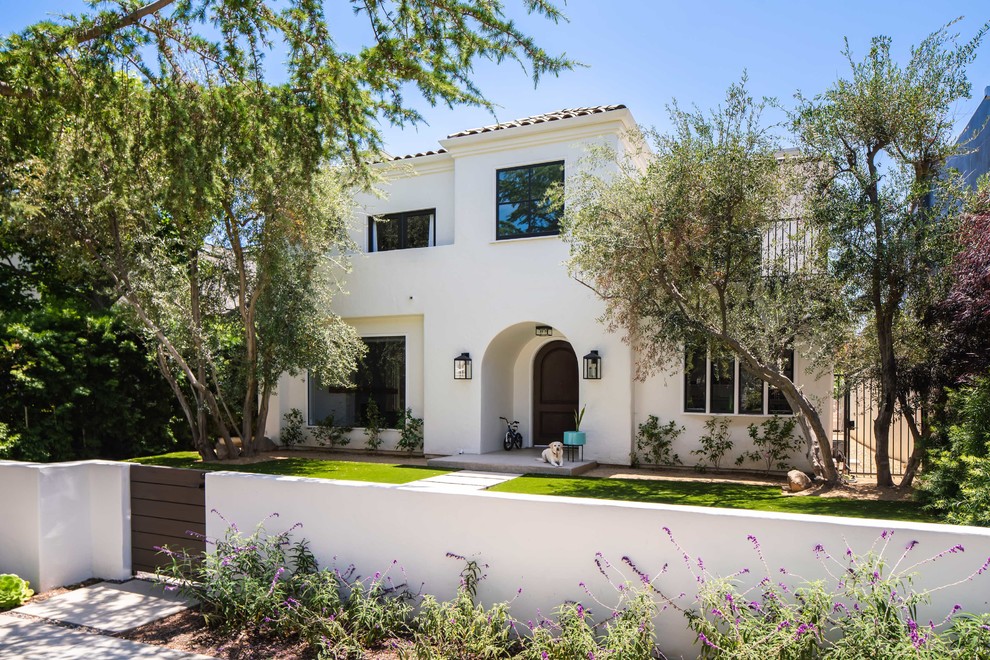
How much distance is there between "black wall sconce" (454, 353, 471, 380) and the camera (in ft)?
45.8

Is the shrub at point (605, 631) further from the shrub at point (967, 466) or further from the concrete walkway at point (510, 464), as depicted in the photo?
the concrete walkway at point (510, 464)

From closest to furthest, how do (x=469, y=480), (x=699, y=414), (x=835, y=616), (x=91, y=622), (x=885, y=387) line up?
(x=835, y=616), (x=91, y=622), (x=885, y=387), (x=469, y=480), (x=699, y=414)

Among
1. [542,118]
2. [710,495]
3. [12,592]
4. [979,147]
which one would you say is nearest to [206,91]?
[12,592]

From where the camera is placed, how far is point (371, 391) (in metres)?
15.5

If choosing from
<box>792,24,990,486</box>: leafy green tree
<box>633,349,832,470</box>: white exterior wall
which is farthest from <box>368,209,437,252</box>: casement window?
<box>792,24,990,486</box>: leafy green tree

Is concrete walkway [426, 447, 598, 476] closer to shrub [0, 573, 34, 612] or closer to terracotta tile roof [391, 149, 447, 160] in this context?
terracotta tile roof [391, 149, 447, 160]

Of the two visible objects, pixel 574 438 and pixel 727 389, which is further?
pixel 574 438

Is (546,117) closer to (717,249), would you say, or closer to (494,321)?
(494,321)

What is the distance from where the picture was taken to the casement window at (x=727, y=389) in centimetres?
1198

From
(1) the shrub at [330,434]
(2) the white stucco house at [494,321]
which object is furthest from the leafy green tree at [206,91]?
(1) the shrub at [330,434]

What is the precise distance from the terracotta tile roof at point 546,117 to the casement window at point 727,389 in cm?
508

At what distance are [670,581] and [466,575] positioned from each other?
1560mm

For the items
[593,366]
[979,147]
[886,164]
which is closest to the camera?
[886,164]

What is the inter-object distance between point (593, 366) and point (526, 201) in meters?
3.80
